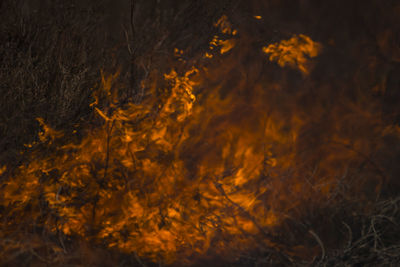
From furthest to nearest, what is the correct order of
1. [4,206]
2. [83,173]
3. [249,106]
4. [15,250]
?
1. [249,106]
2. [83,173]
3. [4,206]
4. [15,250]

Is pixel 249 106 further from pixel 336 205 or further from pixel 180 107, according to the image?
pixel 336 205

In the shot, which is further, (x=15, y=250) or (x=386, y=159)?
(x=386, y=159)

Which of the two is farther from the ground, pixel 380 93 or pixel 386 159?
pixel 380 93

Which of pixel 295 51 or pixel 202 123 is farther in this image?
pixel 295 51

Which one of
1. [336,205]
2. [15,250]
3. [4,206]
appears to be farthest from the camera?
[336,205]

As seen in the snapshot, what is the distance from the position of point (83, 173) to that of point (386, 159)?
3.07 meters

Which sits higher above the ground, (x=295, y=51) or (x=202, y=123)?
(x=295, y=51)

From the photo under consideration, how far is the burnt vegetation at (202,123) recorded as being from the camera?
287 cm

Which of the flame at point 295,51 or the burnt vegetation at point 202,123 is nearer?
the burnt vegetation at point 202,123

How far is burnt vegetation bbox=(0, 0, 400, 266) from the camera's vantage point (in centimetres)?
287

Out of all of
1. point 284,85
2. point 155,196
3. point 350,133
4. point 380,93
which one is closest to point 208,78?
point 284,85

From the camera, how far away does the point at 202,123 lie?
3621 millimetres

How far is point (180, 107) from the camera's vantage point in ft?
10.9

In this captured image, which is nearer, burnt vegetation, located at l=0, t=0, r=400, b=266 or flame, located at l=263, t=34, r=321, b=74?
burnt vegetation, located at l=0, t=0, r=400, b=266
